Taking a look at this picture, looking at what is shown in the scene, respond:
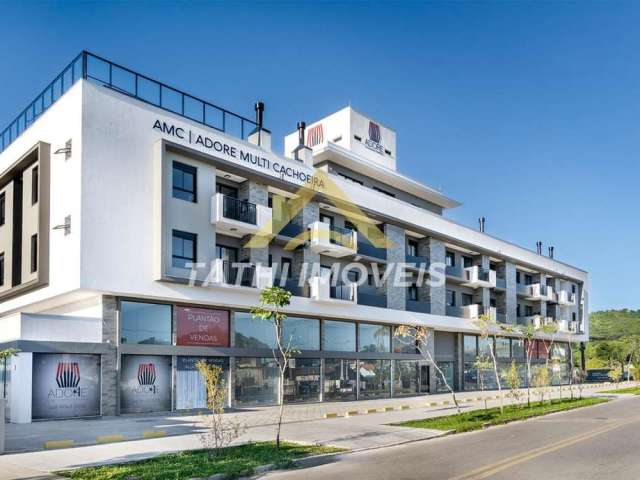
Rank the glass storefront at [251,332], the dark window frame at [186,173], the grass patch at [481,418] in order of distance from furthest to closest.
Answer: the glass storefront at [251,332], the dark window frame at [186,173], the grass patch at [481,418]

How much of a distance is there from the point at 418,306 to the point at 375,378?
6.86 m

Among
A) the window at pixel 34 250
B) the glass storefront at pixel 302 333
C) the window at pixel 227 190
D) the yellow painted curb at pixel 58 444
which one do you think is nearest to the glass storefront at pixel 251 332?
the glass storefront at pixel 302 333

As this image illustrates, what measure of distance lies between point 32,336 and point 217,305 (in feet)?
27.5

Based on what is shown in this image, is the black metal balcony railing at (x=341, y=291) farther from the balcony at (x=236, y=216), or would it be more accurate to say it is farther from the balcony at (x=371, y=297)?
the balcony at (x=236, y=216)

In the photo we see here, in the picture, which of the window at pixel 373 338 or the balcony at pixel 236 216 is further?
the window at pixel 373 338

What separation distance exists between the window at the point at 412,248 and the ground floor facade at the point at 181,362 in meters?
7.18

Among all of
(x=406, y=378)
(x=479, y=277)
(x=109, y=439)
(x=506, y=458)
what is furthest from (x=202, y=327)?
(x=479, y=277)

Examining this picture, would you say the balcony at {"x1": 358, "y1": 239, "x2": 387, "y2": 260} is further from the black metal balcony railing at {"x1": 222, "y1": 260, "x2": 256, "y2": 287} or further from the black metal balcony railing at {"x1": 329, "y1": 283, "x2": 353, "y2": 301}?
the black metal balcony railing at {"x1": 222, "y1": 260, "x2": 256, "y2": 287}

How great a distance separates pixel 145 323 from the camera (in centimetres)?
2684

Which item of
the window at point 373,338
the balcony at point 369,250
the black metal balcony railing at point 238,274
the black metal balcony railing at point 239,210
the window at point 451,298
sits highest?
the black metal balcony railing at point 239,210

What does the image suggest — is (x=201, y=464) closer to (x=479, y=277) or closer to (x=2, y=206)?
(x=2, y=206)

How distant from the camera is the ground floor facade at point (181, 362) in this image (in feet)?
77.9

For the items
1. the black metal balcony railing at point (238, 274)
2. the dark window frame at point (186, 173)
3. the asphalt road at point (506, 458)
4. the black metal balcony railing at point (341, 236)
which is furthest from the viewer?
the black metal balcony railing at point (341, 236)

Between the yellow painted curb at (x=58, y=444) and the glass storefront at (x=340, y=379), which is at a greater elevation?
the yellow painted curb at (x=58, y=444)
